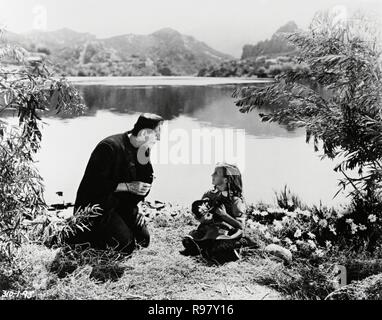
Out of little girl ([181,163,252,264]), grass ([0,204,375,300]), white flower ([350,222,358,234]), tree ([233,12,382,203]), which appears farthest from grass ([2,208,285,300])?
tree ([233,12,382,203])

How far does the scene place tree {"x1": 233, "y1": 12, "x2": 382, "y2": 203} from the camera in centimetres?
365

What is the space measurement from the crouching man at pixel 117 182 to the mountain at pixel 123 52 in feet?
2.33

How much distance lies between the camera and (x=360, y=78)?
3.68 metres

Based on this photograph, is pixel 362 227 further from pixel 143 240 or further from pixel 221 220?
pixel 143 240

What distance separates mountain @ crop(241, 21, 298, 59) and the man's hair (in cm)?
115

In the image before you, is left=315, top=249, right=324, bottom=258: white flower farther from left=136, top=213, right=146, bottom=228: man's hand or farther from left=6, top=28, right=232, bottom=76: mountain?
left=6, top=28, right=232, bottom=76: mountain

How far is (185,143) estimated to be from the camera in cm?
413

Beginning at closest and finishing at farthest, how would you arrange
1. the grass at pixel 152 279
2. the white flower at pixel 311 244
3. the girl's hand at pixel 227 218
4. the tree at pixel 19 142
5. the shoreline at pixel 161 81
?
the tree at pixel 19 142 → the grass at pixel 152 279 → the girl's hand at pixel 227 218 → the white flower at pixel 311 244 → the shoreline at pixel 161 81

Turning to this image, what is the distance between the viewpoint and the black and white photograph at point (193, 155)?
358cm

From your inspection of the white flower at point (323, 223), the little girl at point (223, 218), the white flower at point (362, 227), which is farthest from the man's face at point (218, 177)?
the white flower at point (362, 227)

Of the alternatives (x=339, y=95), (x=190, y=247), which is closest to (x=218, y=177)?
(x=190, y=247)

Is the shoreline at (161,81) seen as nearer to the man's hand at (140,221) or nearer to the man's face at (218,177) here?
the man's face at (218,177)

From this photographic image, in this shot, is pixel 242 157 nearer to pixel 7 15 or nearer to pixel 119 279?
pixel 119 279

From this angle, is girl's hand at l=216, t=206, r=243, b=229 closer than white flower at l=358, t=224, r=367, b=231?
Yes
